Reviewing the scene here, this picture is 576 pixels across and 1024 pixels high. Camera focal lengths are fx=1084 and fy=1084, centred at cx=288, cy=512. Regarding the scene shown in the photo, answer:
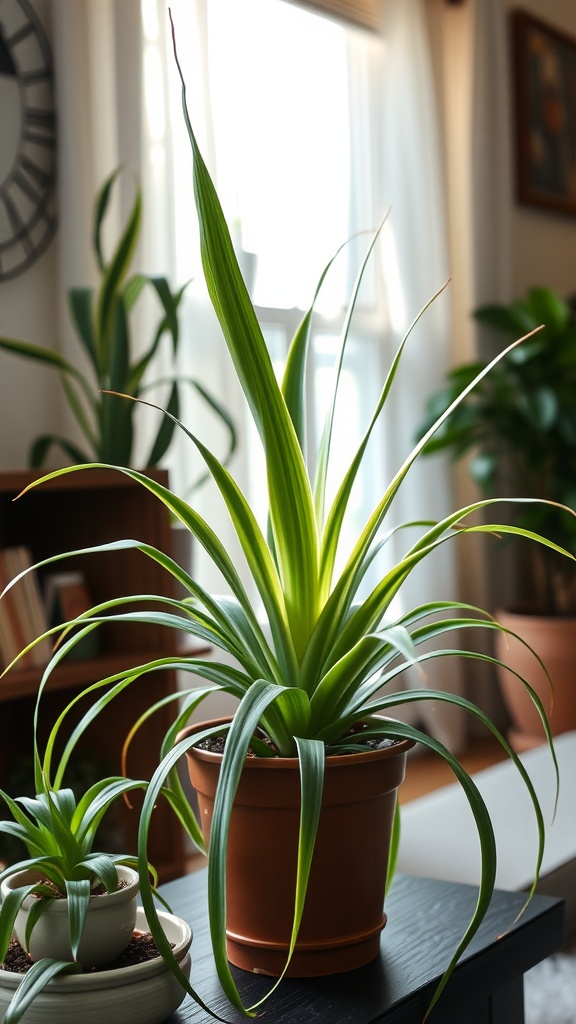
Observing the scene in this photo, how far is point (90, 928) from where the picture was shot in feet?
2.76

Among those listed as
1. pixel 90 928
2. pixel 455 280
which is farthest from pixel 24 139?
pixel 90 928

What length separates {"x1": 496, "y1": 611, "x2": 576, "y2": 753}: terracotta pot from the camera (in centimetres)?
333

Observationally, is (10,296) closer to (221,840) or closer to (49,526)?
(49,526)

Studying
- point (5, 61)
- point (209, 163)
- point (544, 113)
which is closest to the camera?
point (5, 61)

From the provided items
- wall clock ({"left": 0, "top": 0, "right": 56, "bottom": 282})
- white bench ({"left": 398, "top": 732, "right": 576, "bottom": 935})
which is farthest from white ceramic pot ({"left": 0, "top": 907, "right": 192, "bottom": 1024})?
wall clock ({"left": 0, "top": 0, "right": 56, "bottom": 282})

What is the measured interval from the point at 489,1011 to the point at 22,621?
118cm

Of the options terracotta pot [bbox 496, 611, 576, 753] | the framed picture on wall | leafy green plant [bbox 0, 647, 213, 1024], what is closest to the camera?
leafy green plant [bbox 0, 647, 213, 1024]

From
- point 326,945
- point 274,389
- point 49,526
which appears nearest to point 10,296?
point 49,526

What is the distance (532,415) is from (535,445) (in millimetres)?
205

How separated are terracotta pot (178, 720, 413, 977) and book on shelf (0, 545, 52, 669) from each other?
1.04m

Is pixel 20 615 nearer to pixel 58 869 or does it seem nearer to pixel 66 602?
pixel 66 602

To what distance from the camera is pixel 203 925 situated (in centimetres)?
109

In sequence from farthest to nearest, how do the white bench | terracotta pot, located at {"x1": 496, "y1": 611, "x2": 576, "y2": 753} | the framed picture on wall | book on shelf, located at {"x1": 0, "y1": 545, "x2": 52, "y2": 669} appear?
1. the framed picture on wall
2. terracotta pot, located at {"x1": 496, "y1": 611, "x2": 576, "y2": 753}
3. book on shelf, located at {"x1": 0, "y1": 545, "x2": 52, "y2": 669}
4. the white bench

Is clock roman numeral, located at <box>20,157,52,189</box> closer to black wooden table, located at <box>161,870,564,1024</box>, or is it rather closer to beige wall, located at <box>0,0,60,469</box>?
beige wall, located at <box>0,0,60,469</box>
